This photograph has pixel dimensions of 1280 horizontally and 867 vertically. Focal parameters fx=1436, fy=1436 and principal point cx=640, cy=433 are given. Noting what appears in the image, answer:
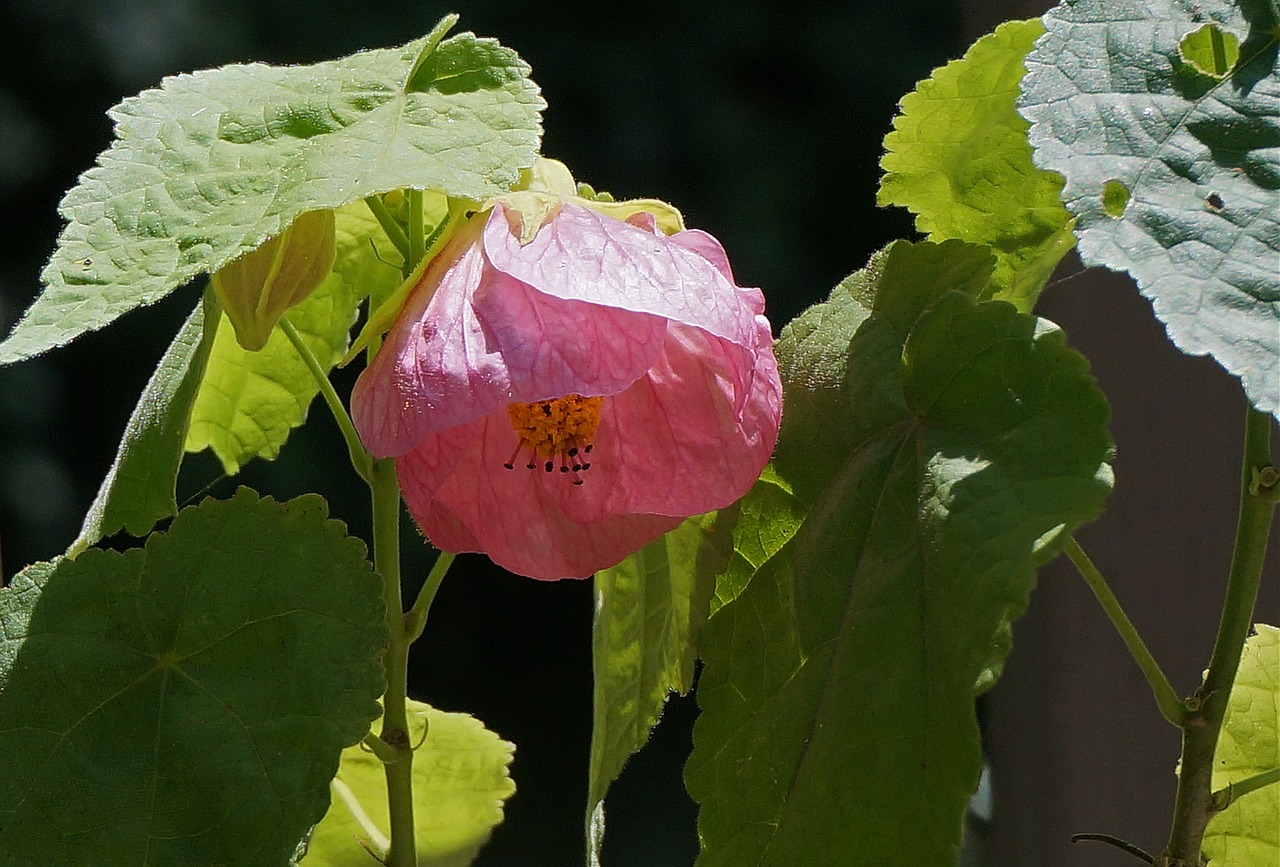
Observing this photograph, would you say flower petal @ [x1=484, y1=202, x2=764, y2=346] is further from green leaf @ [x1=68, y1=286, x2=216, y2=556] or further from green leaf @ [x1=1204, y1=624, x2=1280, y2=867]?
green leaf @ [x1=1204, y1=624, x2=1280, y2=867]

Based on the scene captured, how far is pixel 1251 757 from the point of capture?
18.8 inches

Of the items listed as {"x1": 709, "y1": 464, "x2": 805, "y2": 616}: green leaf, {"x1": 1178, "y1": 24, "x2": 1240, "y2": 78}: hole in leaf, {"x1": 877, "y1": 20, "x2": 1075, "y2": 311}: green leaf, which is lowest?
{"x1": 709, "y1": 464, "x2": 805, "y2": 616}: green leaf

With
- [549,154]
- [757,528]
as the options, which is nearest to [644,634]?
[757,528]

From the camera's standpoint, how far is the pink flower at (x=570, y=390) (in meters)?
0.34

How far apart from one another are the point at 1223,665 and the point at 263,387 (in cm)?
36

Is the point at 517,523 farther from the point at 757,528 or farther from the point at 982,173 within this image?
the point at 982,173

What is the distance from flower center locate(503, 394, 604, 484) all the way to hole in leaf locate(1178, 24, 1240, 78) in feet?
0.60

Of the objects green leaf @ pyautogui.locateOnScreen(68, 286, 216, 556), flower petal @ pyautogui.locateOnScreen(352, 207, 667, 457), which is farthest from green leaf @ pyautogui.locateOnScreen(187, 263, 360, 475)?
flower petal @ pyautogui.locateOnScreen(352, 207, 667, 457)

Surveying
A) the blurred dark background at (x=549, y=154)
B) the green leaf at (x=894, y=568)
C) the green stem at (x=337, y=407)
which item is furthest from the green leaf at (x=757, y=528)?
the blurred dark background at (x=549, y=154)

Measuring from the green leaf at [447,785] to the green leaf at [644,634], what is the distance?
112 millimetres

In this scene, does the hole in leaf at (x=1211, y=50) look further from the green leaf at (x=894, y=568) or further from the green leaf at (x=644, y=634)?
the green leaf at (x=644, y=634)

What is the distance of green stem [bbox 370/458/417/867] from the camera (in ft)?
1.42

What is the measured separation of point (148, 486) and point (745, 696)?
0.65ft

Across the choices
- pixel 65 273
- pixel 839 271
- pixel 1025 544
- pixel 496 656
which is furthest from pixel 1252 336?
pixel 496 656
